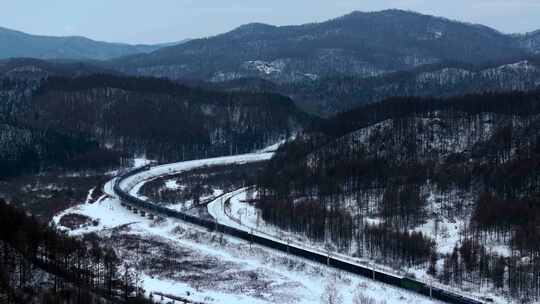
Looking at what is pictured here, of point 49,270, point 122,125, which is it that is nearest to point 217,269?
point 49,270

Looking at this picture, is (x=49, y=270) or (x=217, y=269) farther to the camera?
(x=217, y=269)

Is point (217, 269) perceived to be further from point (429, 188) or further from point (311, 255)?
point (429, 188)

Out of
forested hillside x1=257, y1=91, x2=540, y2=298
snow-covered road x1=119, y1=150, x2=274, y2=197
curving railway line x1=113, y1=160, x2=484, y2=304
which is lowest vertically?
snow-covered road x1=119, y1=150, x2=274, y2=197

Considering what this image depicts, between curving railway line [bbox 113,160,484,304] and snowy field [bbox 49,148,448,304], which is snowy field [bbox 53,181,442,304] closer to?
snowy field [bbox 49,148,448,304]

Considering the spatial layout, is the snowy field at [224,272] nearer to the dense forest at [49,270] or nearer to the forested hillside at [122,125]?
the dense forest at [49,270]

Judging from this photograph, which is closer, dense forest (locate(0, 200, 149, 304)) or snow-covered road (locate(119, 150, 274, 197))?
dense forest (locate(0, 200, 149, 304))

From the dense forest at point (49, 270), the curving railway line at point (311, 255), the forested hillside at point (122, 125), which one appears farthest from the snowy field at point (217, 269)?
the forested hillside at point (122, 125)

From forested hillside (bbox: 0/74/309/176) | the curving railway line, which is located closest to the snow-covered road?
forested hillside (bbox: 0/74/309/176)
